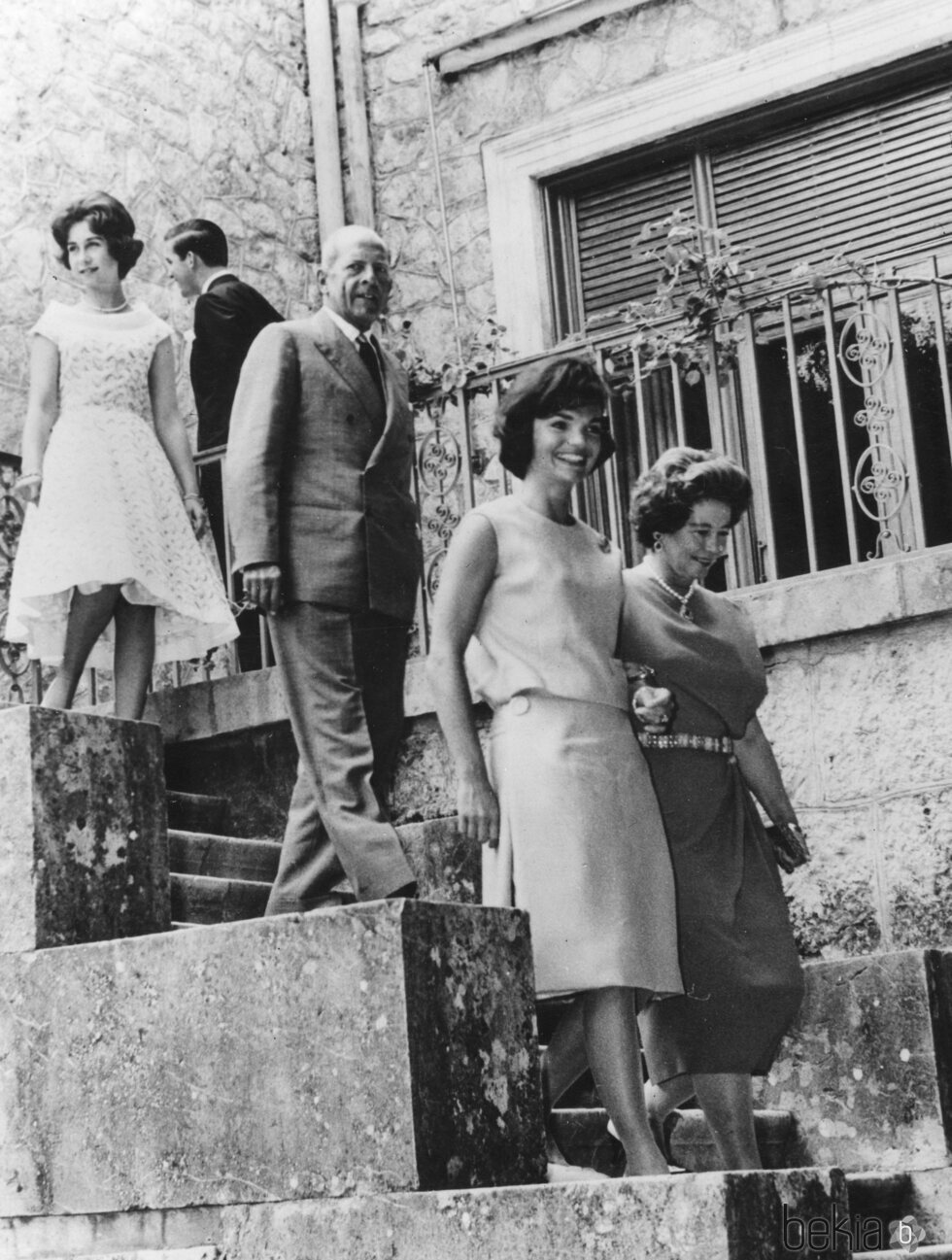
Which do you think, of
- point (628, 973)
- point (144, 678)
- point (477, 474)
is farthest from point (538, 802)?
point (477, 474)

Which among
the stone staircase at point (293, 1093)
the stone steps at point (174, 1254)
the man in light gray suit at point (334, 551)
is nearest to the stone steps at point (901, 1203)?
the stone staircase at point (293, 1093)

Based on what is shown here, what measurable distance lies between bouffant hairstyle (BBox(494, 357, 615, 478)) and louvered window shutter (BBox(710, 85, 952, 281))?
163 inches

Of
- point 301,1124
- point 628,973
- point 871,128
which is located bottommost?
point 301,1124

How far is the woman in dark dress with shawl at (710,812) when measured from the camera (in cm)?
433

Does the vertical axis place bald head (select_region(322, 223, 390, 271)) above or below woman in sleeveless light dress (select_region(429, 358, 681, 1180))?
above

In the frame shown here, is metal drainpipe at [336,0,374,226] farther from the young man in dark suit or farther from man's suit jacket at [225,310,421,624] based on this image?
man's suit jacket at [225,310,421,624]

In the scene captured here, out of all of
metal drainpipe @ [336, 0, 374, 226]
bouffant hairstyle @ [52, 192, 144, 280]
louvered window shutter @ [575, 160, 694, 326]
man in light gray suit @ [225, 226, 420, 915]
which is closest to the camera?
man in light gray suit @ [225, 226, 420, 915]

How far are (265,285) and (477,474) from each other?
1592 mm

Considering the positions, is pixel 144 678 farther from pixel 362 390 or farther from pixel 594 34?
pixel 594 34

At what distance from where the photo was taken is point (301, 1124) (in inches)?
148

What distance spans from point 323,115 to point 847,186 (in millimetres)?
2481

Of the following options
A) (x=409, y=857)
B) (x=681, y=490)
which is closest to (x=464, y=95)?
(x=409, y=857)

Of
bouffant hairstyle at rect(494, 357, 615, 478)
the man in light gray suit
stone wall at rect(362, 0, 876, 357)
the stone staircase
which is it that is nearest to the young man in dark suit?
stone wall at rect(362, 0, 876, 357)

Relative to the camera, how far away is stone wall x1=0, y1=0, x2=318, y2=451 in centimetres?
838
